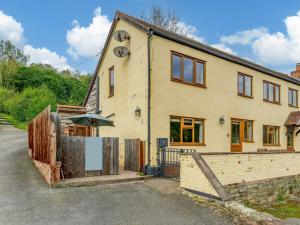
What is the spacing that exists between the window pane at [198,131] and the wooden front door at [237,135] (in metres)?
2.66

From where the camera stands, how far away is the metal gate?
471 inches

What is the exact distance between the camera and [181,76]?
13.6m

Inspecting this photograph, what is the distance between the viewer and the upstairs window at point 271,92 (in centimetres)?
1889

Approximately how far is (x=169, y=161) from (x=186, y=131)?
2120mm

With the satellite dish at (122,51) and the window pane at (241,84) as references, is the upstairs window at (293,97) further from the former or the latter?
the satellite dish at (122,51)

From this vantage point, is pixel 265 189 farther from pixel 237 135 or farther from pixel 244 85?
pixel 244 85

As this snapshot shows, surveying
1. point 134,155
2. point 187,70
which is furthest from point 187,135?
point 187,70

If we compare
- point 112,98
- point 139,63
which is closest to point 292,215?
point 139,63

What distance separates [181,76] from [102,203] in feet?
24.9

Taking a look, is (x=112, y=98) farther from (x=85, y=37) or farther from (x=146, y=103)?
(x=85, y=37)

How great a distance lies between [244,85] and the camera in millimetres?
17188

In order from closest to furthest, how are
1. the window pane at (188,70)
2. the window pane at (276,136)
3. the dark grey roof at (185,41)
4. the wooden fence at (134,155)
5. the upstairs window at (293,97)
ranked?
the wooden fence at (134,155)
the dark grey roof at (185,41)
the window pane at (188,70)
the window pane at (276,136)
the upstairs window at (293,97)

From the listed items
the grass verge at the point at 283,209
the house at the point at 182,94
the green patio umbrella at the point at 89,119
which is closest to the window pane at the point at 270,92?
the house at the point at 182,94

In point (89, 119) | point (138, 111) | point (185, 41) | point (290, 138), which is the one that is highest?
point (185, 41)
